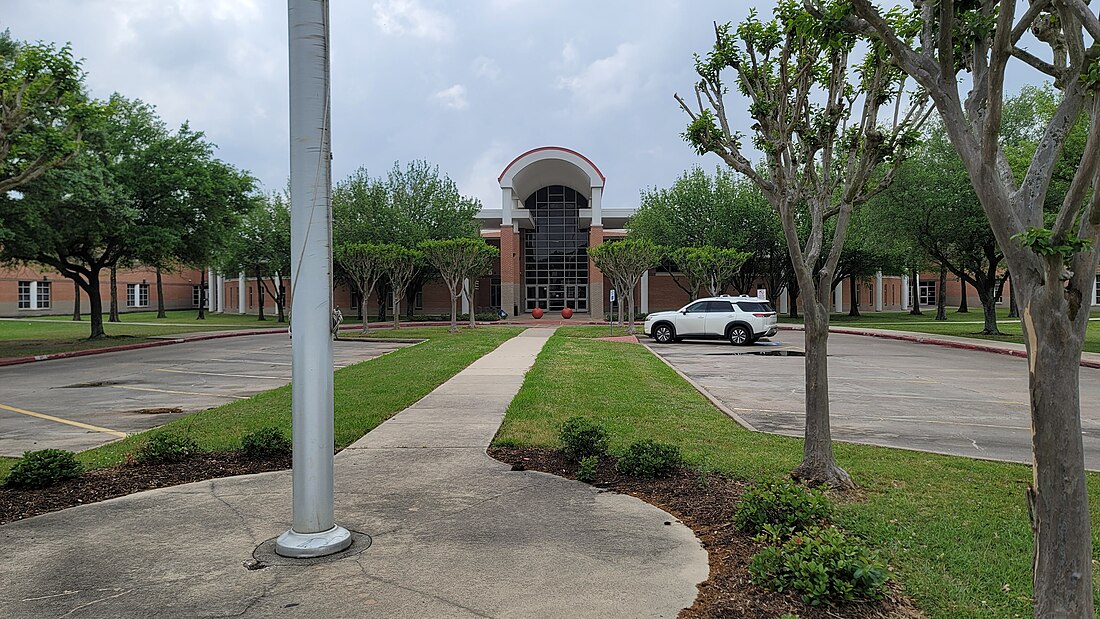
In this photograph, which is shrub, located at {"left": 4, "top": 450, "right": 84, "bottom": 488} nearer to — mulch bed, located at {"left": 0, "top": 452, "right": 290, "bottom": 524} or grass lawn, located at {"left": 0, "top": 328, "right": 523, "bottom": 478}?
mulch bed, located at {"left": 0, "top": 452, "right": 290, "bottom": 524}

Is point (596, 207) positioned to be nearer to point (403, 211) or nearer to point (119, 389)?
point (403, 211)

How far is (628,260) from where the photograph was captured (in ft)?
109

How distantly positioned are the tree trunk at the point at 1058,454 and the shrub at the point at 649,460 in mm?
3583

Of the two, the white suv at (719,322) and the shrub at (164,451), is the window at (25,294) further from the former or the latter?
the shrub at (164,451)

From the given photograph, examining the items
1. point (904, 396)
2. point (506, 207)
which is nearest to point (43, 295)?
point (506, 207)

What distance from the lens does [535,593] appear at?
3.98m

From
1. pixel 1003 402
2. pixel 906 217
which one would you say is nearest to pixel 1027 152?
pixel 906 217

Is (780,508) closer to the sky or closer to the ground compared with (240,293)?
closer to the ground

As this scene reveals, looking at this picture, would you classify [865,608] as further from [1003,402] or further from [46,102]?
[46,102]

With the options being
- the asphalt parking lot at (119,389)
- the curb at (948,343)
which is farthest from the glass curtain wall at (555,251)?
the asphalt parking lot at (119,389)

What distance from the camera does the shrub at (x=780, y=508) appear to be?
463 cm

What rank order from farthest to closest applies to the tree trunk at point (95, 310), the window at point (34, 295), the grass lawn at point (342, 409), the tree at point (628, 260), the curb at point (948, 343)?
the window at point (34, 295)
the tree at point (628, 260)
the tree trunk at point (95, 310)
the curb at point (948, 343)
the grass lawn at point (342, 409)

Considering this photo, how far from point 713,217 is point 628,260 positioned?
13.3 m

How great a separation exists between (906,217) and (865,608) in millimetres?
28921
